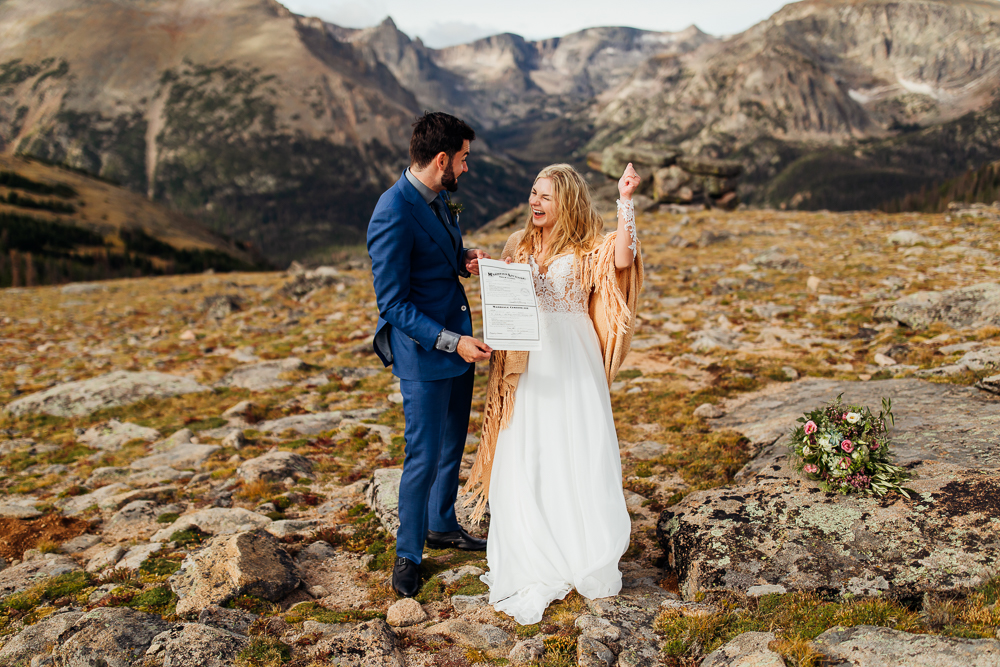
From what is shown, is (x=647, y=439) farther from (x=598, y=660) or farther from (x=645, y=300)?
(x=645, y=300)

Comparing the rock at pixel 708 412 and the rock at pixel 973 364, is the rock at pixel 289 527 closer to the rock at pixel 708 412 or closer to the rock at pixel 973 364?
the rock at pixel 708 412

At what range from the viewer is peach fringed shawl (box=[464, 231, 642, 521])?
16.9 feet

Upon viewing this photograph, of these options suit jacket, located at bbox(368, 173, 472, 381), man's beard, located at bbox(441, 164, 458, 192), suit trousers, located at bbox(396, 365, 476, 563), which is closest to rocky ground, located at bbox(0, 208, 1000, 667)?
suit trousers, located at bbox(396, 365, 476, 563)

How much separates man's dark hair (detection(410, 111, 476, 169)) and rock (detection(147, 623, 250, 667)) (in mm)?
4009

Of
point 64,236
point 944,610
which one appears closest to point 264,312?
point 944,610

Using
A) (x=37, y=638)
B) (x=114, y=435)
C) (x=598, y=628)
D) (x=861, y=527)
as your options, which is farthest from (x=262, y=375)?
(x=861, y=527)

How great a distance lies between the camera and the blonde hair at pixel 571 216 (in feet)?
16.8

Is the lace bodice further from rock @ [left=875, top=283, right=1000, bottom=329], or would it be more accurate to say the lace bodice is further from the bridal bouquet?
rock @ [left=875, top=283, right=1000, bottom=329]

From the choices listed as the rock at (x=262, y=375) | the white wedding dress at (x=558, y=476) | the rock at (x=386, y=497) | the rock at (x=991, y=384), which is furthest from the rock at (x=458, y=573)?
the rock at (x=262, y=375)

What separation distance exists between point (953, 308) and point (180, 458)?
15.1 metres

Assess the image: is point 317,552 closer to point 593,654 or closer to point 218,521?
point 218,521

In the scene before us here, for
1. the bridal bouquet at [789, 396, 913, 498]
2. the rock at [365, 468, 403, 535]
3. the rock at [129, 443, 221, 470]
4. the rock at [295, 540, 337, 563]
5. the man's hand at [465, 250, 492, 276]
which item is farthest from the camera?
the rock at [129, 443, 221, 470]

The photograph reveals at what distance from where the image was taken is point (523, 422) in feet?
16.9

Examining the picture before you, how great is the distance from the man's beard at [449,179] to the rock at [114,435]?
25.9 ft
